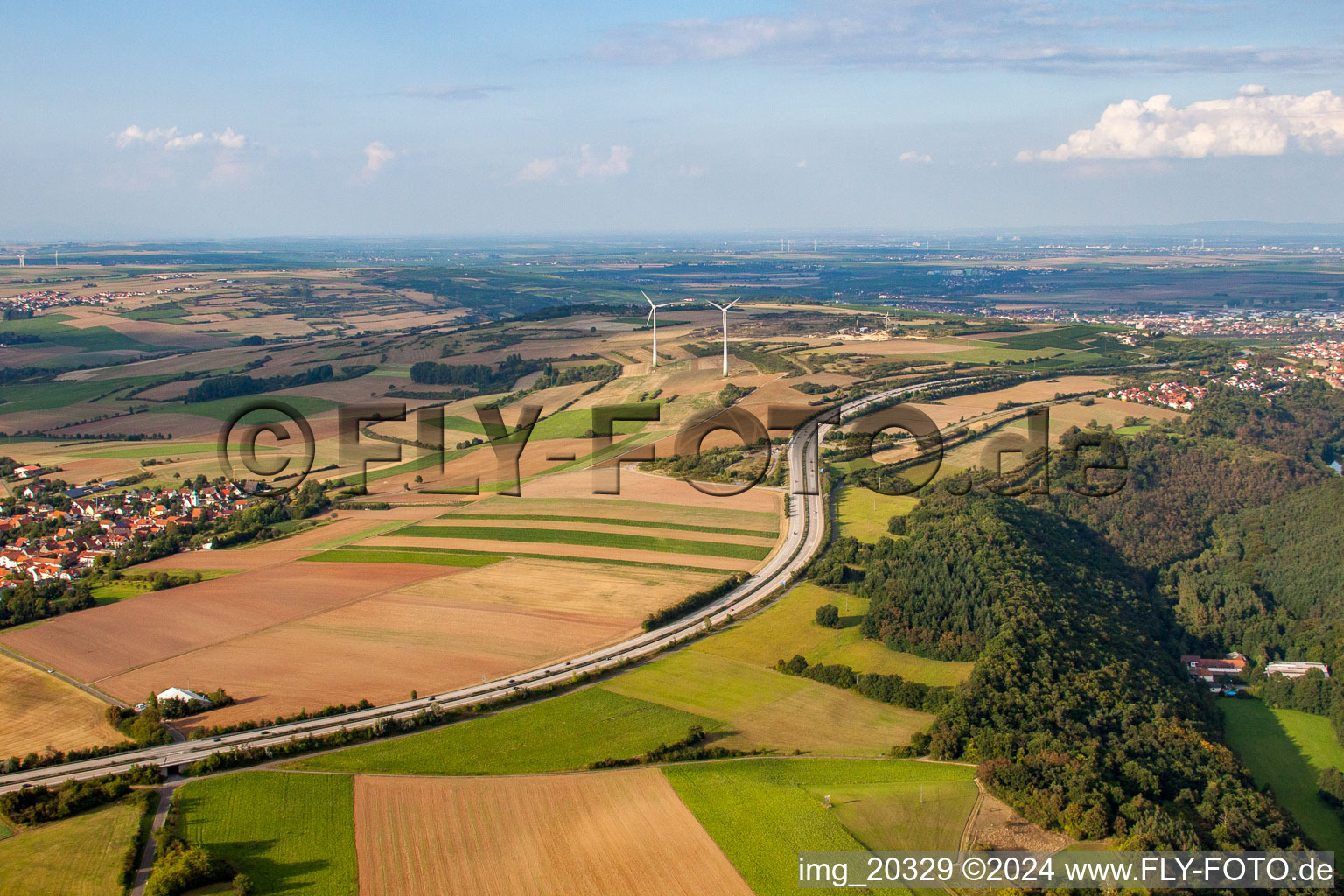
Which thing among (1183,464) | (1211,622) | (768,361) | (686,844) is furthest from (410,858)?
(768,361)

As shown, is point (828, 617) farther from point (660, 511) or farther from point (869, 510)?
point (660, 511)

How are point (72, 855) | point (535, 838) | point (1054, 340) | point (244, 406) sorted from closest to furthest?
point (72, 855) < point (535, 838) < point (244, 406) < point (1054, 340)

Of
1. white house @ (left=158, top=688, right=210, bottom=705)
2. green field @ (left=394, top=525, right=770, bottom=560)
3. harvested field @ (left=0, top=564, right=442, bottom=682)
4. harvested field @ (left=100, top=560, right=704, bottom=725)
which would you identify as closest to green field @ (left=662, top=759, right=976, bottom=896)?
harvested field @ (left=100, top=560, right=704, bottom=725)

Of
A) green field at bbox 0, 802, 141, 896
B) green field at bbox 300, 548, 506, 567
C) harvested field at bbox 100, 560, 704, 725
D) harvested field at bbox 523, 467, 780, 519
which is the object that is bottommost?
green field at bbox 0, 802, 141, 896

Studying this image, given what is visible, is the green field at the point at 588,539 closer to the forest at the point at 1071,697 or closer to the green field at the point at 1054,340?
the forest at the point at 1071,697

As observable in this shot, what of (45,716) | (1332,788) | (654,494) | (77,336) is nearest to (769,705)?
(1332,788)

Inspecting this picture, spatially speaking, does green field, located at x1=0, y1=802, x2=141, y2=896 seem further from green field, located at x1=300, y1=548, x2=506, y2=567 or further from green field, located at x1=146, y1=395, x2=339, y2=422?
green field, located at x1=146, y1=395, x2=339, y2=422
